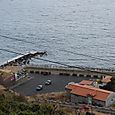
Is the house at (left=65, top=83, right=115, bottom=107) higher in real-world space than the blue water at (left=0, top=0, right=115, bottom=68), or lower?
lower

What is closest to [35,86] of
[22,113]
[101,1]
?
[22,113]

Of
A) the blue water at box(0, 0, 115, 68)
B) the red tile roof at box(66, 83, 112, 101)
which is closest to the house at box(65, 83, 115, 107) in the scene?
the red tile roof at box(66, 83, 112, 101)

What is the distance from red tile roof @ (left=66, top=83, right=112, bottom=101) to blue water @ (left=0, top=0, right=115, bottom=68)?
1102cm

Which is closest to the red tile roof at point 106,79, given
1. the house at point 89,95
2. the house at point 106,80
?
the house at point 106,80

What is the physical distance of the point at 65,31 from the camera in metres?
46.3

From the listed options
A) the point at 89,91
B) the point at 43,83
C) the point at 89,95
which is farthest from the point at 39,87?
the point at 89,95

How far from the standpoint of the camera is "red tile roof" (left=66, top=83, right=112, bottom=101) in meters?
20.5

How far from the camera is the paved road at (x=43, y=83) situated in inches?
889

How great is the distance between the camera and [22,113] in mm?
13859

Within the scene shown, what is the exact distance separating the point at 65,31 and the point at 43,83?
2332 centimetres

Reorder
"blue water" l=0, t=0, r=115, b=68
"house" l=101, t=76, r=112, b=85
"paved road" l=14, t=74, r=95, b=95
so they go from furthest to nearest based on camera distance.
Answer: "blue water" l=0, t=0, r=115, b=68 → "house" l=101, t=76, r=112, b=85 → "paved road" l=14, t=74, r=95, b=95

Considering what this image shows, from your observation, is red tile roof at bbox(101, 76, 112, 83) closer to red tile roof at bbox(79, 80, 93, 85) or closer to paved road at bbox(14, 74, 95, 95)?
red tile roof at bbox(79, 80, 93, 85)

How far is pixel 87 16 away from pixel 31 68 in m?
30.5

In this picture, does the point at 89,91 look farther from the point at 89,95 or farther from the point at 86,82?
the point at 86,82
